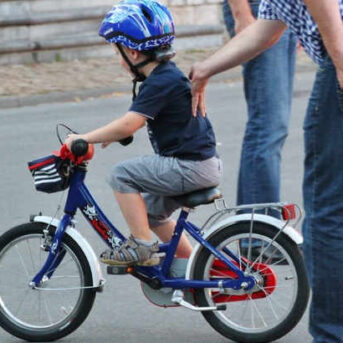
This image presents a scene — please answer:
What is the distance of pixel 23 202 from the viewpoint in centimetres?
Answer: 774

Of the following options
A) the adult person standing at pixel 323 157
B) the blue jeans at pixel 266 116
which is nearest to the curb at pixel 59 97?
the blue jeans at pixel 266 116

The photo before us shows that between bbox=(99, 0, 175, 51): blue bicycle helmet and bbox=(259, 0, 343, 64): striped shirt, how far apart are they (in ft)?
2.38

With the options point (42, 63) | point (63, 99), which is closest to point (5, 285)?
point (63, 99)

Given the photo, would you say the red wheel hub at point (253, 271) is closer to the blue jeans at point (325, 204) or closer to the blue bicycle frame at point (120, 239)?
the blue bicycle frame at point (120, 239)

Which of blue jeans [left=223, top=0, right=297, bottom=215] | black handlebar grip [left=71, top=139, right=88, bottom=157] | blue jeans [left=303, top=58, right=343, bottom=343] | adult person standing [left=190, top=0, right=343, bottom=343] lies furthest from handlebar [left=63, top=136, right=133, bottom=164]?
blue jeans [left=223, top=0, right=297, bottom=215]

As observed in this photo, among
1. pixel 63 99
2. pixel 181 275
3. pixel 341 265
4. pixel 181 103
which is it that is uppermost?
pixel 181 103

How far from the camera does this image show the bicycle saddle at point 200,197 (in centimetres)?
478

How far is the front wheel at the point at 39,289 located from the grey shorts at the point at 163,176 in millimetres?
366

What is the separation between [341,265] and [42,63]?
10329 millimetres

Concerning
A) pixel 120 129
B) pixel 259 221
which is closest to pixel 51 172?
pixel 120 129

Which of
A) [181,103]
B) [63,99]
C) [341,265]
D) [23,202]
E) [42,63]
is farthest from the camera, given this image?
[42,63]

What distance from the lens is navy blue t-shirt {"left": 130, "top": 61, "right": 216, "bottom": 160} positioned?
470 centimetres

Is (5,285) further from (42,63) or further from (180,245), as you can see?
(42,63)

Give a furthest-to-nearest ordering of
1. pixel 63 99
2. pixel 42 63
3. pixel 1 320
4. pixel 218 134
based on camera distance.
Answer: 1. pixel 42 63
2. pixel 63 99
3. pixel 218 134
4. pixel 1 320
